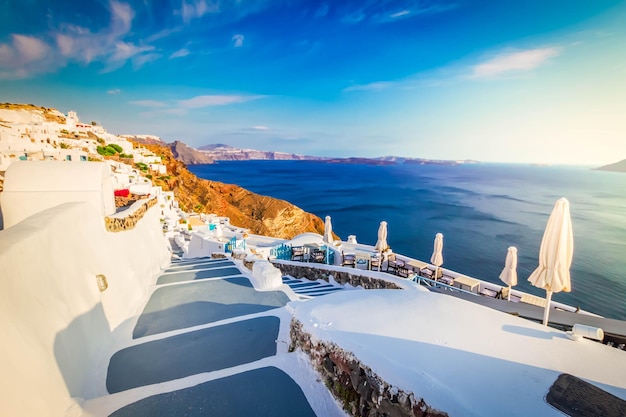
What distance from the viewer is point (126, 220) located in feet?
22.5

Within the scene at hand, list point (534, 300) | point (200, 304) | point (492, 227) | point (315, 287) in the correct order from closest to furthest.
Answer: point (200, 304), point (534, 300), point (315, 287), point (492, 227)

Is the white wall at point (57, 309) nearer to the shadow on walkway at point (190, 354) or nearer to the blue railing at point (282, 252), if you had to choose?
the shadow on walkway at point (190, 354)

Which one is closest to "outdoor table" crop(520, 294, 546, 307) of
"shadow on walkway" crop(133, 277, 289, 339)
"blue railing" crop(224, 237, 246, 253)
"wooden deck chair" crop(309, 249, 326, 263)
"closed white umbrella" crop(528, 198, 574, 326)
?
"closed white umbrella" crop(528, 198, 574, 326)

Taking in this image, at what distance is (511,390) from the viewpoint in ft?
7.89

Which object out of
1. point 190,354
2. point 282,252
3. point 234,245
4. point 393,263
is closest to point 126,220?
point 190,354

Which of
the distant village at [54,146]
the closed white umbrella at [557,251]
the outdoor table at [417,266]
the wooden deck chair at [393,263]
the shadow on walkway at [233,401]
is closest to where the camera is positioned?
the shadow on walkway at [233,401]

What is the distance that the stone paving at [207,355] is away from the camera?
129 inches

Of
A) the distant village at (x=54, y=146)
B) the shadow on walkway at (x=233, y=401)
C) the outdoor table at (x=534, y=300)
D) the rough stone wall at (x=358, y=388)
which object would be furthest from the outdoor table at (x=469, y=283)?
the distant village at (x=54, y=146)

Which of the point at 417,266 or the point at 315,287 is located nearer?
the point at 315,287

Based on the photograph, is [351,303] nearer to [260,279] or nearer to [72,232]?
[260,279]

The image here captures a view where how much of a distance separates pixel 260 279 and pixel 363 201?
70.0 metres

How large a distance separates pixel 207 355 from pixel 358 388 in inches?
102

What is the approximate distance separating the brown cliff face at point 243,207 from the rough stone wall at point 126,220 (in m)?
33.2

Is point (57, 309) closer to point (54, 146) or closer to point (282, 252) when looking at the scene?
point (282, 252)
